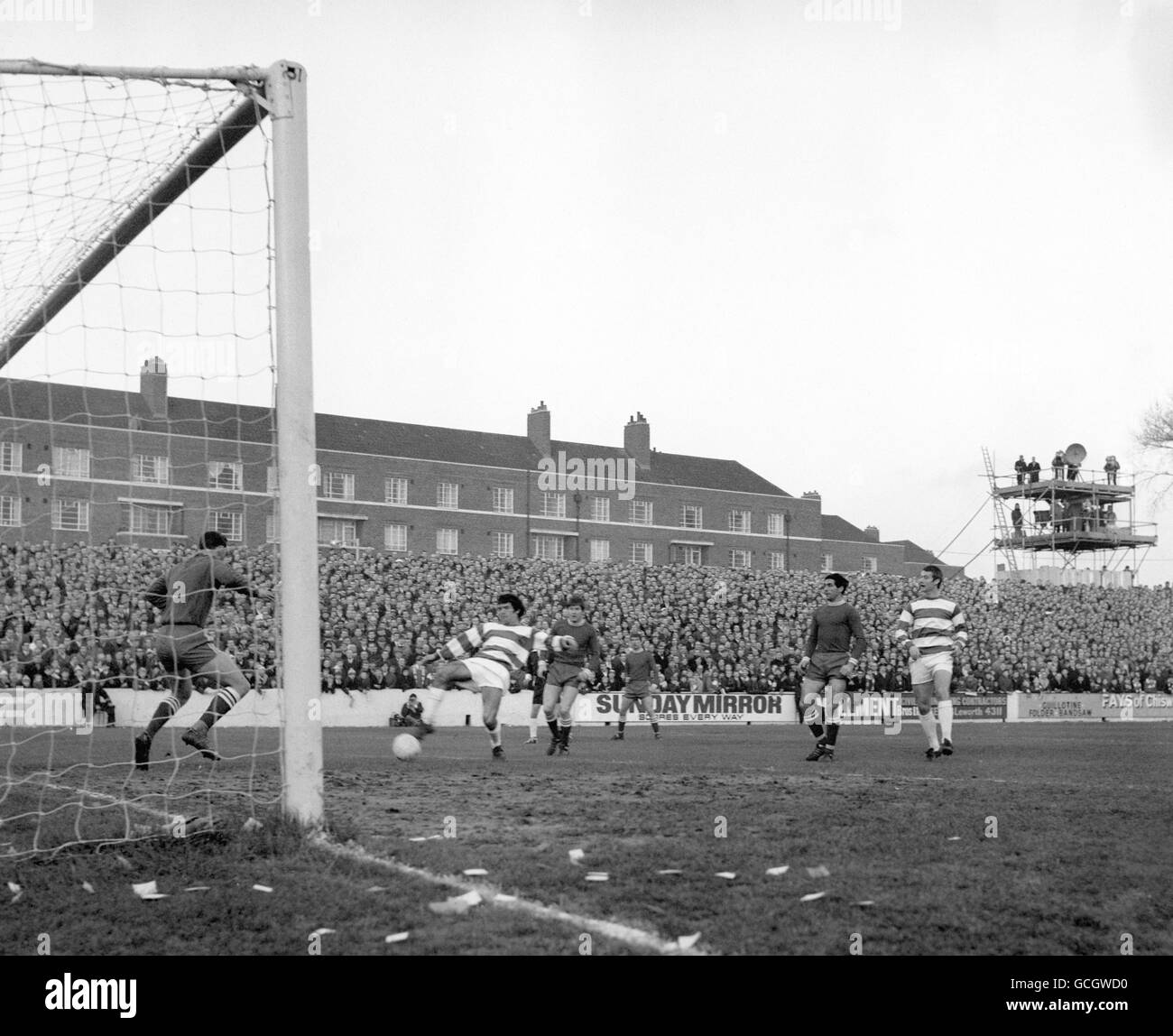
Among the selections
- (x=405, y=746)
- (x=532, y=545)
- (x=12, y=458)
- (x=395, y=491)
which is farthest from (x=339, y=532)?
(x=405, y=746)

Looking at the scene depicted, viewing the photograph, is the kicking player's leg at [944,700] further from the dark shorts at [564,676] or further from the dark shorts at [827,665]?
the dark shorts at [564,676]

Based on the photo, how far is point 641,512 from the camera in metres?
79.9

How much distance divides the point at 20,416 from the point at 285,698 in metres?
5.33

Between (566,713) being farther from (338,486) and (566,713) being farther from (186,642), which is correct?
(338,486)

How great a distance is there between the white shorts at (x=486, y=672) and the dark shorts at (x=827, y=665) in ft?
11.4

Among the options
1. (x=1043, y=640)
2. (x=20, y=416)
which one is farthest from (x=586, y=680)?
(x=1043, y=640)

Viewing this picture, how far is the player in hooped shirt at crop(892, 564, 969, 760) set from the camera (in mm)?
13961

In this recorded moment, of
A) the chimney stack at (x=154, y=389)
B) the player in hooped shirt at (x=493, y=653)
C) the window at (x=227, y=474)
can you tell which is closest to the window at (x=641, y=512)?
the window at (x=227, y=474)

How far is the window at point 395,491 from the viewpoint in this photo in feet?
230

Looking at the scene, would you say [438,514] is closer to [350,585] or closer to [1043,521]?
[1043,521]

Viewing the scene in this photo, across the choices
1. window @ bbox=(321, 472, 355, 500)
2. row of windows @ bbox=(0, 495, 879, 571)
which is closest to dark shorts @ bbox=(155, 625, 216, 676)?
row of windows @ bbox=(0, 495, 879, 571)

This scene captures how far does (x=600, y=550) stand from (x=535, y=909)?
72709 mm

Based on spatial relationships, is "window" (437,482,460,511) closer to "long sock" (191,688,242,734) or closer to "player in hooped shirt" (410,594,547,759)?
"player in hooped shirt" (410,594,547,759)

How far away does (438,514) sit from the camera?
237 ft
